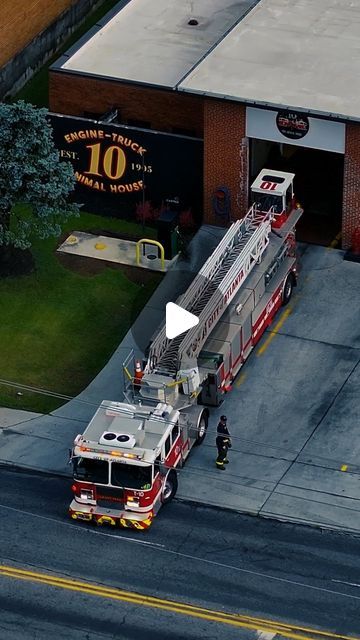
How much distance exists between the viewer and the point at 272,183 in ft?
170

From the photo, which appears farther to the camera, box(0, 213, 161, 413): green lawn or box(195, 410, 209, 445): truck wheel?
box(0, 213, 161, 413): green lawn

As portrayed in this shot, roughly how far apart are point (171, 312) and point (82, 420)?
4.22 meters

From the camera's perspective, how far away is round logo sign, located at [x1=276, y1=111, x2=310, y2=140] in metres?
52.2

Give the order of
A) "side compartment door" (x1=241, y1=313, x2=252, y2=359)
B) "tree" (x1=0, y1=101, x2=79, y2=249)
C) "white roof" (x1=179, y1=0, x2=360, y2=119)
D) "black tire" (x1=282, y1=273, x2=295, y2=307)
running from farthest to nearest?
1. "white roof" (x1=179, y1=0, x2=360, y2=119)
2. "black tire" (x1=282, y1=273, x2=295, y2=307)
3. "tree" (x1=0, y1=101, x2=79, y2=249)
4. "side compartment door" (x1=241, y1=313, x2=252, y2=359)

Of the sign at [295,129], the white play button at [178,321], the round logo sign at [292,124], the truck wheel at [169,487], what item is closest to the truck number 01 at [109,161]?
the sign at [295,129]

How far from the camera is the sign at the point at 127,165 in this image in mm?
55062

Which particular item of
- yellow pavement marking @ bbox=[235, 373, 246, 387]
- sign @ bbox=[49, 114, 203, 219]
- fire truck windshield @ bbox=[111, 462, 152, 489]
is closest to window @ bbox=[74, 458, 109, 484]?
fire truck windshield @ bbox=[111, 462, 152, 489]

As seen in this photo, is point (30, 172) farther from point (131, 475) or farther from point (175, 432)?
point (131, 475)

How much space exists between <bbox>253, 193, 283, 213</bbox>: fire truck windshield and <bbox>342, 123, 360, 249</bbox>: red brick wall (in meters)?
2.69

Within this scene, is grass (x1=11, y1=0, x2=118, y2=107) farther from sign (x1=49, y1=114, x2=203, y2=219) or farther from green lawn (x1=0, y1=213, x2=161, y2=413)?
green lawn (x1=0, y1=213, x2=161, y2=413)

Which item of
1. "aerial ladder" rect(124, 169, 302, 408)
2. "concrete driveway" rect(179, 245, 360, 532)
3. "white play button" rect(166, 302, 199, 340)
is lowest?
"concrete driveway" rect(179, 245, 360, 532)

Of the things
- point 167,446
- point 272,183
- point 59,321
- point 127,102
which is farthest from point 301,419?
point 127,102

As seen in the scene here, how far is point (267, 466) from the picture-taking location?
147 ft

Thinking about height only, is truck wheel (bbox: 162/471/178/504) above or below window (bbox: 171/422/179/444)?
below
